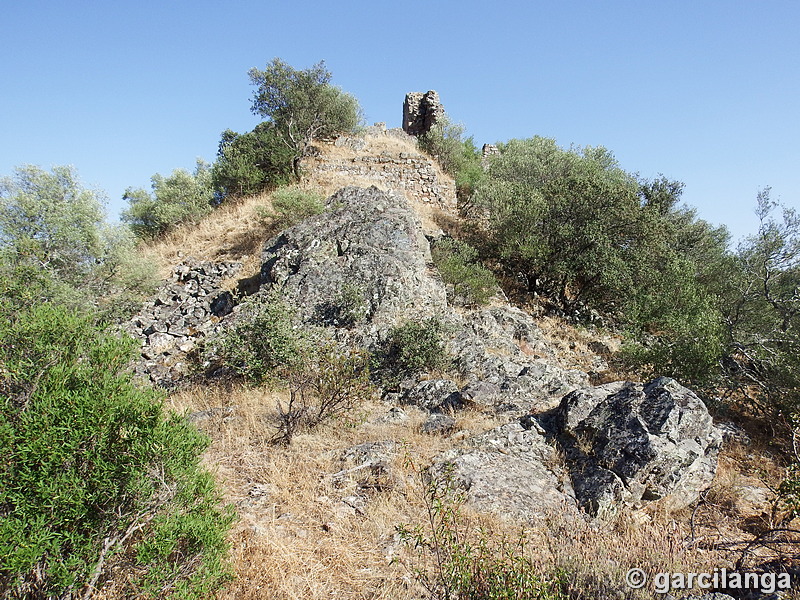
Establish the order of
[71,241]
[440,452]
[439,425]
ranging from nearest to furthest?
[440,452]
[439,425]
[71,241]

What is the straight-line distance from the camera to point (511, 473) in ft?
18.8

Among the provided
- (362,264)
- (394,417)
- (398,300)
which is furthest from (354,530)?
(362,264)

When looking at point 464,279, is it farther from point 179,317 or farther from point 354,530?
point 354,530

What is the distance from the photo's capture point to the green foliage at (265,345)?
8242 millimetres

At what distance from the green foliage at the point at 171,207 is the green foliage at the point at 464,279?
13218 mm

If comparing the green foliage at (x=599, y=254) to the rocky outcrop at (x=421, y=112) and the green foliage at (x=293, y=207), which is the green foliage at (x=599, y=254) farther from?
the rocky outcrop at (x=421, y=112)

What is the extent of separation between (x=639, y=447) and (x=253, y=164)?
20.1 meters

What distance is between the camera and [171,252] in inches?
679

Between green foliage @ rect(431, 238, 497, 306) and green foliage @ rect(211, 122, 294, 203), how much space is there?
10274 millimetres

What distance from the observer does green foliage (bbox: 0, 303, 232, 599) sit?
2785 mm

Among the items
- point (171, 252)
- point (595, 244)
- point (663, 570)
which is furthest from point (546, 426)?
point (171, 252)

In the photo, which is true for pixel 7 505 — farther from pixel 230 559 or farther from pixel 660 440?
pixel 660 440

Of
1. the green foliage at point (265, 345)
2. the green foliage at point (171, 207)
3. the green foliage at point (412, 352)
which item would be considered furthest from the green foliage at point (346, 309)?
the green foliage at point (171, 207)

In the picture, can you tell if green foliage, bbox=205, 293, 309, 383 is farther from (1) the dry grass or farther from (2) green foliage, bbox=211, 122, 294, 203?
(2) green foliage, bbox=211, 122, 294, 203
